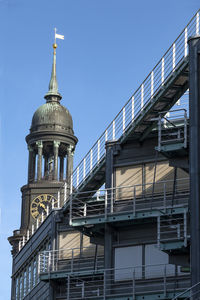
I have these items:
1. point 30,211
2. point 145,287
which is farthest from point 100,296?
point 30,211

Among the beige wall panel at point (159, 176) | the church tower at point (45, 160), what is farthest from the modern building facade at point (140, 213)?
the church tower at point (45, 160)

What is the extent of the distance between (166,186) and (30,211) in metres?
48.9

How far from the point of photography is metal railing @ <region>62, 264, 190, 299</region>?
43.3m

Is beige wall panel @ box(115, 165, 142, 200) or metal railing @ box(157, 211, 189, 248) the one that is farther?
beige wall panel @ box(115, 165, 142, 200)

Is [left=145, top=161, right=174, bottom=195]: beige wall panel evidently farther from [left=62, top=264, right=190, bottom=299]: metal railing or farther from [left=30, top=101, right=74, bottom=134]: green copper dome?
[left=30, top=101, right=74, bottom=134]: green copper dome

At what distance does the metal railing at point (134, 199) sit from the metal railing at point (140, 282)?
111 inches

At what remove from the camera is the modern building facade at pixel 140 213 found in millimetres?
40156

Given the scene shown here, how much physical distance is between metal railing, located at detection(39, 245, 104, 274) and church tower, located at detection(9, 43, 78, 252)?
37452mm

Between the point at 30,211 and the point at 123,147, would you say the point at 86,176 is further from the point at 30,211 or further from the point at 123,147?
the point at 30,211

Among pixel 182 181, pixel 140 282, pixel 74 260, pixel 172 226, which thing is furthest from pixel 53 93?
pixel 172 226

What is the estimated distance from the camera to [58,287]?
168ft

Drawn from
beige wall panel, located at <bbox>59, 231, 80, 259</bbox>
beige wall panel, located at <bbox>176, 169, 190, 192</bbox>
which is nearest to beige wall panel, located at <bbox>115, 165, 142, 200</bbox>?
beige wall panel, located at <bbox>176, 169, 190, 192</bbox>

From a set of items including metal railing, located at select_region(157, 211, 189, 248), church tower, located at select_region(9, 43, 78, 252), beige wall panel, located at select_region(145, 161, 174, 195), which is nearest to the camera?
metal railing, located at select_region(157, 211, 189, 248)

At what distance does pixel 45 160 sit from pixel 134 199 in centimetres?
4907
